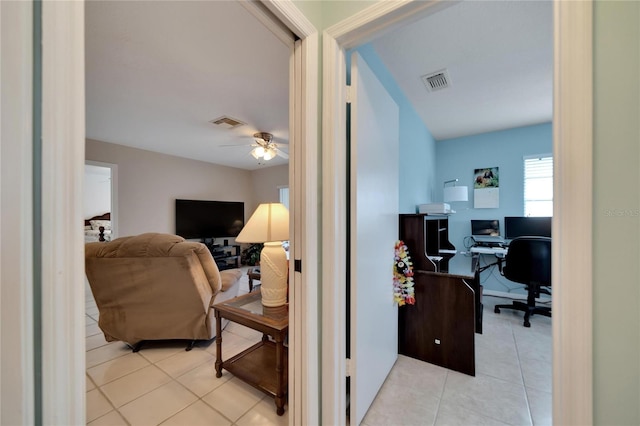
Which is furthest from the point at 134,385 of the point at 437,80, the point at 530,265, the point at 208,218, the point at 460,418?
the point at 208,218

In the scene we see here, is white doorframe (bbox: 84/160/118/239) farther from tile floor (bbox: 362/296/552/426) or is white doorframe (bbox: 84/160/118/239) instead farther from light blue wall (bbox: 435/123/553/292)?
light blue wall (bbox: 435/123/553/292)

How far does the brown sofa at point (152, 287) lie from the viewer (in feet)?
6.29

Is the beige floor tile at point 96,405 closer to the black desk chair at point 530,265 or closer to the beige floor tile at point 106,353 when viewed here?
the beige floor tile at point 106,353

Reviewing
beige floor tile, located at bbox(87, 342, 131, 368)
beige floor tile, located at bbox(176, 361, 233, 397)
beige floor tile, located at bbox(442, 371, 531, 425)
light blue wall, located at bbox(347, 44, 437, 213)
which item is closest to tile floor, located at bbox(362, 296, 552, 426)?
beige floor tile, located at bbox(442, 371, 531, 425)

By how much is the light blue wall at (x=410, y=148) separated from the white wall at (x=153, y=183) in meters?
4.21

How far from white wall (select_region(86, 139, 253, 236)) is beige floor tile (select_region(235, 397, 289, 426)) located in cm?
380

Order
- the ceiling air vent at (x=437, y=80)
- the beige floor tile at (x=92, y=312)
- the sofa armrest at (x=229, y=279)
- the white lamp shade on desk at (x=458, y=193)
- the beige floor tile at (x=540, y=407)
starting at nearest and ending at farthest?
the beige floor tile at (x=540, y=407)
the ceiling air vent at (x=437, y=80)
the sofa armrest at (x=229, y=279)
the beige floor tile at (x=92, y=312)
the white lamp shade on desk at (x=458, y=193)

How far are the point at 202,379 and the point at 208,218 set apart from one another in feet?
13.2

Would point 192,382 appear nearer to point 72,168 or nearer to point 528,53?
point 72,168

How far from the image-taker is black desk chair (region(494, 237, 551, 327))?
8.22 ft

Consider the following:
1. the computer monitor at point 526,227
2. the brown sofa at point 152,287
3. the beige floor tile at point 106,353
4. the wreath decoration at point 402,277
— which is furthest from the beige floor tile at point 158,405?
the computer monitor at point 526,227

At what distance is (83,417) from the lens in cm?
53
